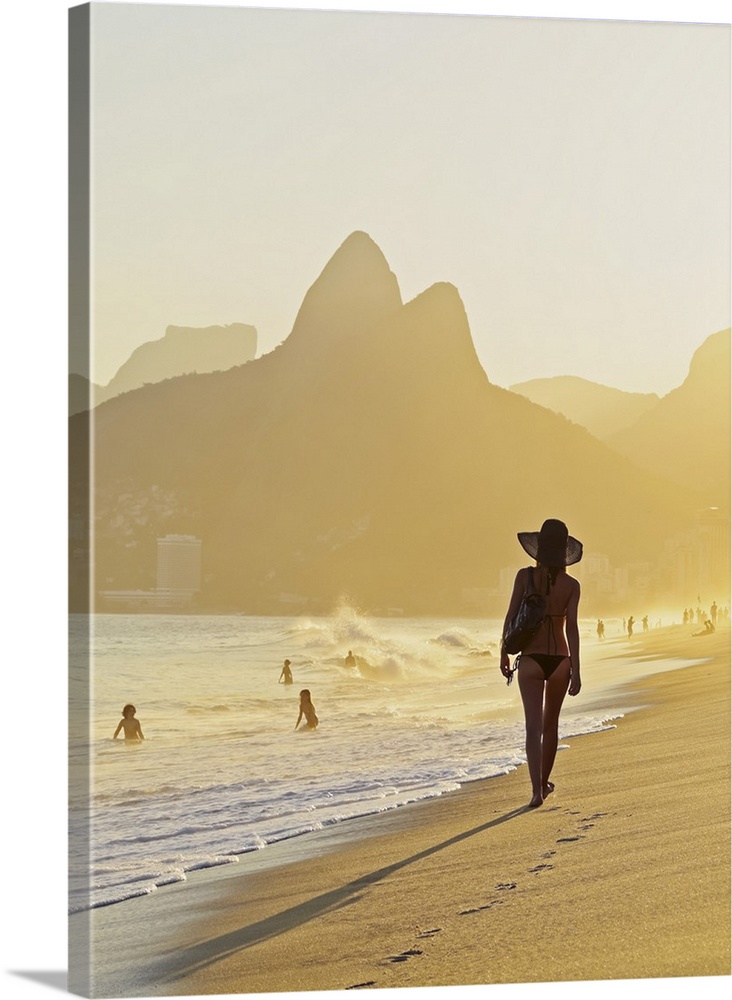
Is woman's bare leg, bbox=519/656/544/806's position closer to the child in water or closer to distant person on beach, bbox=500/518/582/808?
distant person on beach, bbox=500/518/582/808

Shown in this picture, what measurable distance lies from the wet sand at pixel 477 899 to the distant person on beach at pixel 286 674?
713 mm

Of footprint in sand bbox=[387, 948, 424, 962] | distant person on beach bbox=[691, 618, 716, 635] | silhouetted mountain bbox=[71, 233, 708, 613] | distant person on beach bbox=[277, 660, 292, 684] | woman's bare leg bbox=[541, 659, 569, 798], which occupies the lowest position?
footprint in sand bbox=[387, 948, 424, 962]

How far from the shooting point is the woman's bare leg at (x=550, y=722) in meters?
7.04

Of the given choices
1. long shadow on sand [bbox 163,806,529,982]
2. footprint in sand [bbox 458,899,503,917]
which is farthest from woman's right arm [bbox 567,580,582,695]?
long shadow on sand [bbox 163,806,529,982]

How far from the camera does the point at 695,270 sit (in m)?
7.36

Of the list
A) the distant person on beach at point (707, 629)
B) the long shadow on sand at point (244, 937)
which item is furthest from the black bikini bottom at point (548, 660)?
the long shadow on sand at point (244, 937)

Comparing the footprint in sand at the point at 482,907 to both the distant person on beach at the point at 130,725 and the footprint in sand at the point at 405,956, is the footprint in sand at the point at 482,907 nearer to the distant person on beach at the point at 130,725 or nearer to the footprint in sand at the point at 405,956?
the footprint in sand at the point at 405,956

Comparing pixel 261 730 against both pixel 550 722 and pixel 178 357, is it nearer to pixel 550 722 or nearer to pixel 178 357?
pixel 550 722

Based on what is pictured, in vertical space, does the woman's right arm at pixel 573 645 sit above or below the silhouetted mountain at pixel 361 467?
below

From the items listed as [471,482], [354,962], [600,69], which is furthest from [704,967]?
[600,69]

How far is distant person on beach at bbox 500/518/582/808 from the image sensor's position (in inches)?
275

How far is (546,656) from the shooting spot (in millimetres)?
6992

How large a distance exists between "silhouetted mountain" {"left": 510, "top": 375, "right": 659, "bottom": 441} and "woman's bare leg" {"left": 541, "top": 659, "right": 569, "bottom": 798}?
4.04 ft
